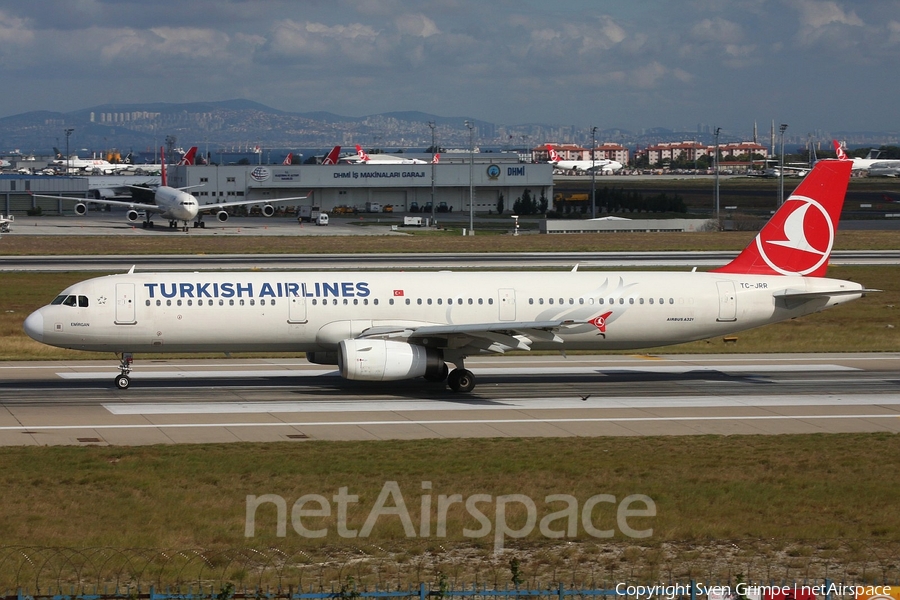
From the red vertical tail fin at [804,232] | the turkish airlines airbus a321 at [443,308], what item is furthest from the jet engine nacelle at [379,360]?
the red vertical tail fin at [804,232]

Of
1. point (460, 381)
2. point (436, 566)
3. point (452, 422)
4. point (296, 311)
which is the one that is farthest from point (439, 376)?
point (436, 566)

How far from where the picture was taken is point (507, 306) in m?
38.9

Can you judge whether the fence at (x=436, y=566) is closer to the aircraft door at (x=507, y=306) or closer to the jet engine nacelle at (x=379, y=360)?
the jet engine nacelle at (x=379, y=360)

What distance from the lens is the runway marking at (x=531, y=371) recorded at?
41625 millimetres

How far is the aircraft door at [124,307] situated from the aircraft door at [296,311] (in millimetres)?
5158

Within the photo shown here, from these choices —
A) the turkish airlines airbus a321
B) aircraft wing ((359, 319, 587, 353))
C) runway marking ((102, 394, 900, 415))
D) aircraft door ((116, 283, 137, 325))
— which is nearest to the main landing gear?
the turkish airlines airbus a321

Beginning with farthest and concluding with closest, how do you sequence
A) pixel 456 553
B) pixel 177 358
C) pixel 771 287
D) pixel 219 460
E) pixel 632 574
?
pixel 177 358 → pixel 771 287 → pixel 219 460 → pixel 456 553 → pixel 632 574

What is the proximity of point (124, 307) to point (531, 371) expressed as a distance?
1614cm

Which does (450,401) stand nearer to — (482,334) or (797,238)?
(482,334)

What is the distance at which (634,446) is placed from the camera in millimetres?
28812

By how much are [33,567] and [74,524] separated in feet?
9.60

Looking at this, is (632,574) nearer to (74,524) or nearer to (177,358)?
(74,524)

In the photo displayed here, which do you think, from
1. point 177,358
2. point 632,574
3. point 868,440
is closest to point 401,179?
point 177,358

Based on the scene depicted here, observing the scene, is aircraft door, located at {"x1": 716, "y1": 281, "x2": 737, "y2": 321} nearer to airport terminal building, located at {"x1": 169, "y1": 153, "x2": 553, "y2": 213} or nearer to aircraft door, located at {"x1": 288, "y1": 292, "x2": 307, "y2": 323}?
aircraft door, located at {"x1": 288, "y1": 292, "x2": 307, "y2": 323}
